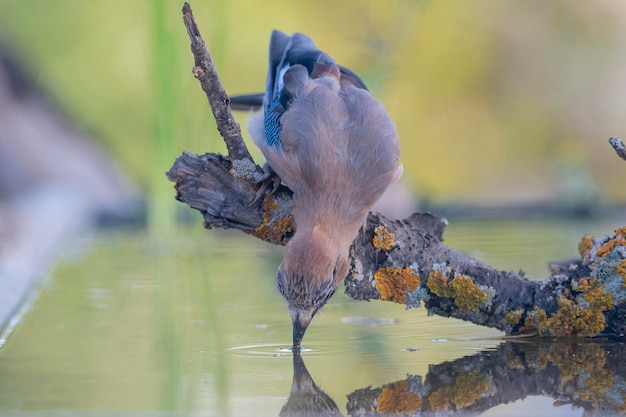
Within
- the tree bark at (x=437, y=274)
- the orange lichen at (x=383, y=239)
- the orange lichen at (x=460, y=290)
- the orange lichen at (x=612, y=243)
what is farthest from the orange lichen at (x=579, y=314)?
the orange lichen at (x=383, y=239)

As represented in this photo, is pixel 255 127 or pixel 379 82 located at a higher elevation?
pixel 379 82

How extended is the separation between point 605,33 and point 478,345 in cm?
763

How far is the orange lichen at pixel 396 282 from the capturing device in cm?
384

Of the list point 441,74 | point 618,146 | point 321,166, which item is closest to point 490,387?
point 618,146

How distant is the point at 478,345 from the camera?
371cm

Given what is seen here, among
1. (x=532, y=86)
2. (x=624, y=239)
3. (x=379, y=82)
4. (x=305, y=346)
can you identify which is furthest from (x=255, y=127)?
(x=532, y=86)

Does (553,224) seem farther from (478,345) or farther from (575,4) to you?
(575,4)

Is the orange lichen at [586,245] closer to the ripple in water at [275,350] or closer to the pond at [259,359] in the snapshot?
the pond at [259,359]

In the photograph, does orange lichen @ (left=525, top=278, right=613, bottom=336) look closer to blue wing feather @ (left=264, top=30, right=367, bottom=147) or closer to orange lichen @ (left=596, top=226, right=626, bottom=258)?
orange lichen @ (left=596, top=226, right=626, bottom=258)

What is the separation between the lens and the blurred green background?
9.21 meters

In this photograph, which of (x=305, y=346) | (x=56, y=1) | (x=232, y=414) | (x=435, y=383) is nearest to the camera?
(x=232, y=414)

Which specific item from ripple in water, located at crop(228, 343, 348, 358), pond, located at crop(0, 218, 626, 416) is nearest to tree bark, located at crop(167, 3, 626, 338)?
pond, located at crop(0, 218, 626, 416)

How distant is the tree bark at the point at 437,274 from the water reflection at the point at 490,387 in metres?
0.23

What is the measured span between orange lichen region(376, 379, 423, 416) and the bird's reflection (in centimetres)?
15
